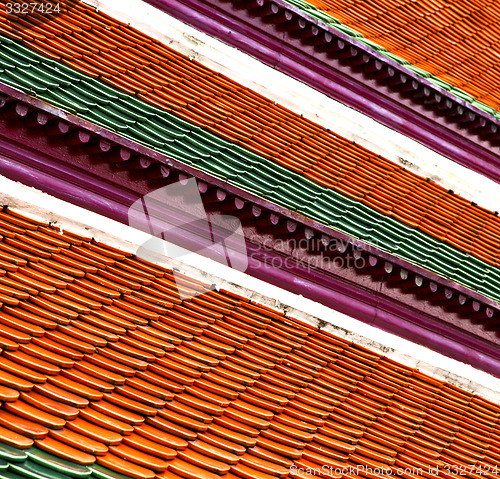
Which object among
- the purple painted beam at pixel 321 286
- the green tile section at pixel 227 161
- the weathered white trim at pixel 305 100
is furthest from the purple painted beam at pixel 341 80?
the purple painted beam at pixel 321 286

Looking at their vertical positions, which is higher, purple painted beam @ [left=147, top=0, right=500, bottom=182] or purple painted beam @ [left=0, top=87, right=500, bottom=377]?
purple painted beam @ [left=147, top=0, right=500, bottom=182]

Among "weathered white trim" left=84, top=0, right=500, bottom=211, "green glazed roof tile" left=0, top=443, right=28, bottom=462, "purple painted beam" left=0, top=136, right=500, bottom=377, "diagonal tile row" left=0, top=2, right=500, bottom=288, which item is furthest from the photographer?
"weathered white trim" left=84, top=0, right=500, bottom=211

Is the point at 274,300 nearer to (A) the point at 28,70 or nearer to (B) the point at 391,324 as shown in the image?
(B) the point at 391,324

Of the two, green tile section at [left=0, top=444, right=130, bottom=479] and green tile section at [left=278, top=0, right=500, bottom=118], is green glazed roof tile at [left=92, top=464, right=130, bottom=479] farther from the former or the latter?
green tile section at [left=278, top=0, right=500, bottom=118]

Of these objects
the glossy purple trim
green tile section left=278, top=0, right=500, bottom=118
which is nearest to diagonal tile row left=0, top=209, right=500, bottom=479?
the glossy purple trim

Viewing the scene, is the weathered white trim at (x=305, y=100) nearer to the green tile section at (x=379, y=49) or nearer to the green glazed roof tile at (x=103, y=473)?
the green tile section at (x=379, y=49)

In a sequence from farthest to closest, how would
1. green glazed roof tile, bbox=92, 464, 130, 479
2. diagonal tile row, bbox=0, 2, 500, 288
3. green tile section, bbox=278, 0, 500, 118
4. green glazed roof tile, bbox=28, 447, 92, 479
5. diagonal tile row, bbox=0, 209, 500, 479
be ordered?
A: green tile section, bbox=278, 0, 500, 118 < diagonal tile row, bbox=0, 2, 500, 288 < diagonal tile row, bbox=0, 209, 500, 479 < green glazed roof tile, bbox=92, 464, 130, 479 < green glazed roof tile, bbox=28, 447, 92, 479

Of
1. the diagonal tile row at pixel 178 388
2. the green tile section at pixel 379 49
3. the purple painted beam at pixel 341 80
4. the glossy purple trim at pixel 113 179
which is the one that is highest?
the green tile section at pixel 379 49
